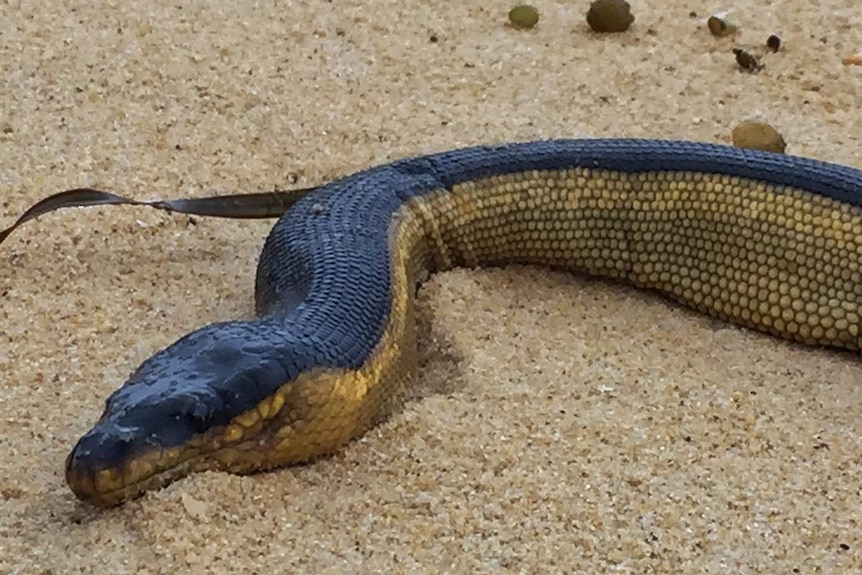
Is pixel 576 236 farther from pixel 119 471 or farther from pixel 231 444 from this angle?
pixel 119 471

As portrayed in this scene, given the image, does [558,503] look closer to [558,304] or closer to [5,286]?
[558,304]

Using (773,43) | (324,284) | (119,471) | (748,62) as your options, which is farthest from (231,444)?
(773,43)

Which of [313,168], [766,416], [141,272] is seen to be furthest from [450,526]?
[313,168]

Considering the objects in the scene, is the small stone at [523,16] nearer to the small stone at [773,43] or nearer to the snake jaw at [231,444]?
the small stone at [773,43]

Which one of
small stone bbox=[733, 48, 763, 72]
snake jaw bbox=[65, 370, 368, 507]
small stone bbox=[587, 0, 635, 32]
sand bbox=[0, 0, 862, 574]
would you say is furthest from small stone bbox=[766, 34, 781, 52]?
snake jaw bbox=[65, 370, 368, 507]

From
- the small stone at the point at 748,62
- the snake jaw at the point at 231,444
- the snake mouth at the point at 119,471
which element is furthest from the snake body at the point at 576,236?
the small stone at the point at 748,62

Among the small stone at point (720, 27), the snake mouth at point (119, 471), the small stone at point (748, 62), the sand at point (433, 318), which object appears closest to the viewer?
the snake mouth at point (119, 471)

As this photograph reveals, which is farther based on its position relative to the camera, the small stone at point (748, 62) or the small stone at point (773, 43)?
the small stone at point (773, 43)

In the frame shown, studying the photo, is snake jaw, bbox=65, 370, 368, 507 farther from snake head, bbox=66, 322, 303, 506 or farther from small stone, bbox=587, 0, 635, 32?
small stone, bbox=587, 0, 635, 32
